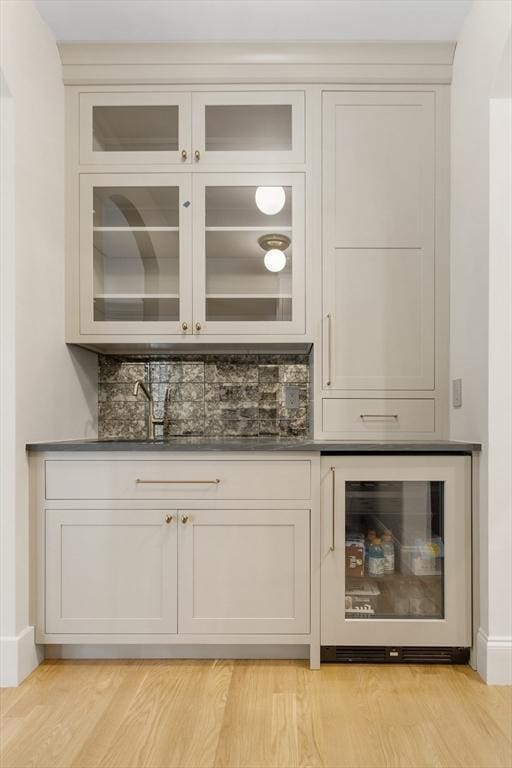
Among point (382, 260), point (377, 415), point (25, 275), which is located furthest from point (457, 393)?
point (25, 275)

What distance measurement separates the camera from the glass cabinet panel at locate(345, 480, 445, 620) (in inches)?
79.1

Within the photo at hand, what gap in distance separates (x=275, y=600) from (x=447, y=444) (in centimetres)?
86

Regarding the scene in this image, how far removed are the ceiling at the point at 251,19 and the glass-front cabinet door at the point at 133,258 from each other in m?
0.58

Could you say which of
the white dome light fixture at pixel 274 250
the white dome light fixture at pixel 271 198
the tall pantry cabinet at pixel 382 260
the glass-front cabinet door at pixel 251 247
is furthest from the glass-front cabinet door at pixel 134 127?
the tall pantry cabinet at pixel 382 260

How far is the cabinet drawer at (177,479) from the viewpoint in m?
2.00

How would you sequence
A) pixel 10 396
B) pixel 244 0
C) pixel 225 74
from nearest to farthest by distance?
pixel 10 396 → pixel 244 0 → pixel 225 74

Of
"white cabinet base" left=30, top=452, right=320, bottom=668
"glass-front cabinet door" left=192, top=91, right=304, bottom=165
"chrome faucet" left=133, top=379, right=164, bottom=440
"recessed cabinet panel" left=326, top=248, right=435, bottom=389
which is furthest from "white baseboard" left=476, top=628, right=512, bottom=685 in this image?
"glass-front cabinet door" left=192, top=91, right=304, bottom=165

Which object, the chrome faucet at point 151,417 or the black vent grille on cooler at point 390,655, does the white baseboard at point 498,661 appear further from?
the chrome faucet at point 151,417

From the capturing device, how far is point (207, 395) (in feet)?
8.92

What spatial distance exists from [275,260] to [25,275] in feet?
3.31

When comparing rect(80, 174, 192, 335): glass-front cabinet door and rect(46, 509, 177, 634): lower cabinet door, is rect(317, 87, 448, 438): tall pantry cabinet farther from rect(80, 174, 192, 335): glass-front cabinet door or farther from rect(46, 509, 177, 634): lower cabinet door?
Result: rect(46, 509, 177, 634): lower cabinet door

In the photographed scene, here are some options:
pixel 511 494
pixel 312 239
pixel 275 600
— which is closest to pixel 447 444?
pixel 511 494

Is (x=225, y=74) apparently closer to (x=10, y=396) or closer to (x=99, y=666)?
(x=10, y=396)

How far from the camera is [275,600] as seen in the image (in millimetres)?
1979
